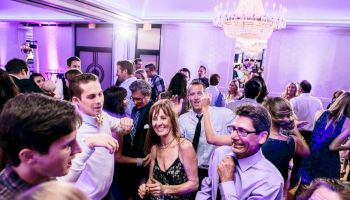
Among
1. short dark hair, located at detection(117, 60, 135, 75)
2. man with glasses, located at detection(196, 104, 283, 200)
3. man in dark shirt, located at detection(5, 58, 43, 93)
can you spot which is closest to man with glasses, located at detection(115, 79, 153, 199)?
man with glasses, located at detection(196, 104, 283, 200)

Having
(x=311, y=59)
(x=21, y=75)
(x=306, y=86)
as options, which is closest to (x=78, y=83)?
(x=21, y=75)

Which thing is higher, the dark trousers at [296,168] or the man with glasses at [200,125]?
the man with glasses at [200,125]

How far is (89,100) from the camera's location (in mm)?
1673

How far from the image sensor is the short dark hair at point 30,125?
0.86 metres

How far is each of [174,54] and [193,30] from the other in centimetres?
86

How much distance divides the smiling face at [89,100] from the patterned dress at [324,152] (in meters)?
2.02

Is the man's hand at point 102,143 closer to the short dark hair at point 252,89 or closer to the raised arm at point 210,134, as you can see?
the raised arm at point 210,134

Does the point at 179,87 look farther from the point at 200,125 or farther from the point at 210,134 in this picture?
the point at 210,134

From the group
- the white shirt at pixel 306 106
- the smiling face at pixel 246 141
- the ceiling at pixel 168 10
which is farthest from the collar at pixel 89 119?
the ceiling at pixel 168 10

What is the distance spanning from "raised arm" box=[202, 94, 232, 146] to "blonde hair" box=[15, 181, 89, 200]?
163 cm

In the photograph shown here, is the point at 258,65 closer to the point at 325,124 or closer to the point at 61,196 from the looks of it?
the point at 325,124

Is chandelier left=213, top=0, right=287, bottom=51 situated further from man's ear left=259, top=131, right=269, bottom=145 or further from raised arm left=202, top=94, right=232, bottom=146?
man's ear left=259, top=131, right=269, bottom=145

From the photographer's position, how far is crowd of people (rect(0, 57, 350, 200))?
2.88 feet

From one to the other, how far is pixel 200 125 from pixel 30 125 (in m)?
1.68
